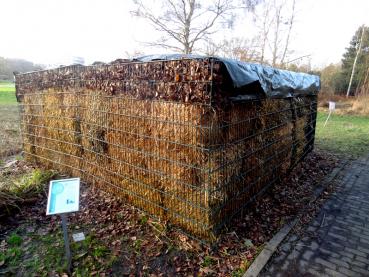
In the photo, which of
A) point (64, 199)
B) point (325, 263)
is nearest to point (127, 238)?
point (64, 199)

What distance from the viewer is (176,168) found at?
9.70ft

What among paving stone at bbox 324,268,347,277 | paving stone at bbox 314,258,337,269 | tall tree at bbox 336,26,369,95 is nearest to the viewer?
paving stone at bbox 324,268,347,277

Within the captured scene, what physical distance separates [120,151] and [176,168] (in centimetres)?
118

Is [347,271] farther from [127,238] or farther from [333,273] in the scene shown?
[127,238]

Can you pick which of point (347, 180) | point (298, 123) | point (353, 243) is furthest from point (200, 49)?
point (353, 243)

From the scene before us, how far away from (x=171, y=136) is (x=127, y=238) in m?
1.47

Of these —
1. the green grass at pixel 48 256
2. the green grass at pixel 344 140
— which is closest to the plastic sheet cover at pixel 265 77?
the green grass at pixel 48 256

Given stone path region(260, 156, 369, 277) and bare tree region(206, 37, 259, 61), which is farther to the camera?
bare tree region(206, 37, 259, 61)

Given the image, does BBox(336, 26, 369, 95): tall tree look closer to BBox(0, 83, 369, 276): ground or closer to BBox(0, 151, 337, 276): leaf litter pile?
BBox(0, 83, 369, 276): ground

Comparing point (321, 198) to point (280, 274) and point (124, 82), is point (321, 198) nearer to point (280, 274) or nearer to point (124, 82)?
point (280, 274)

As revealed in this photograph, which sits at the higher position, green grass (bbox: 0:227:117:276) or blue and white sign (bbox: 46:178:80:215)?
blue and white sign (bbox: 46:178:80:215)

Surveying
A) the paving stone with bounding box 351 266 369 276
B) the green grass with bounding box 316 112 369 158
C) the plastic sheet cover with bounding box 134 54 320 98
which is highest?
the plastic sheet cover with bounding box 134 54 320 98

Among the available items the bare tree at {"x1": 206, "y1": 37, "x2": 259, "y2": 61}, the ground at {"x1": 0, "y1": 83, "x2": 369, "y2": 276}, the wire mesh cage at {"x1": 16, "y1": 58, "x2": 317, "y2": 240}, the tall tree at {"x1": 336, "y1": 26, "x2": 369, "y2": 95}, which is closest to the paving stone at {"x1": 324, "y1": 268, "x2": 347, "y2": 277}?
the ground at {"x1": 0, "y1": 83, "x2": 369, "y2": 276}

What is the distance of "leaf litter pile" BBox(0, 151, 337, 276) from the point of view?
2588 millimetres
